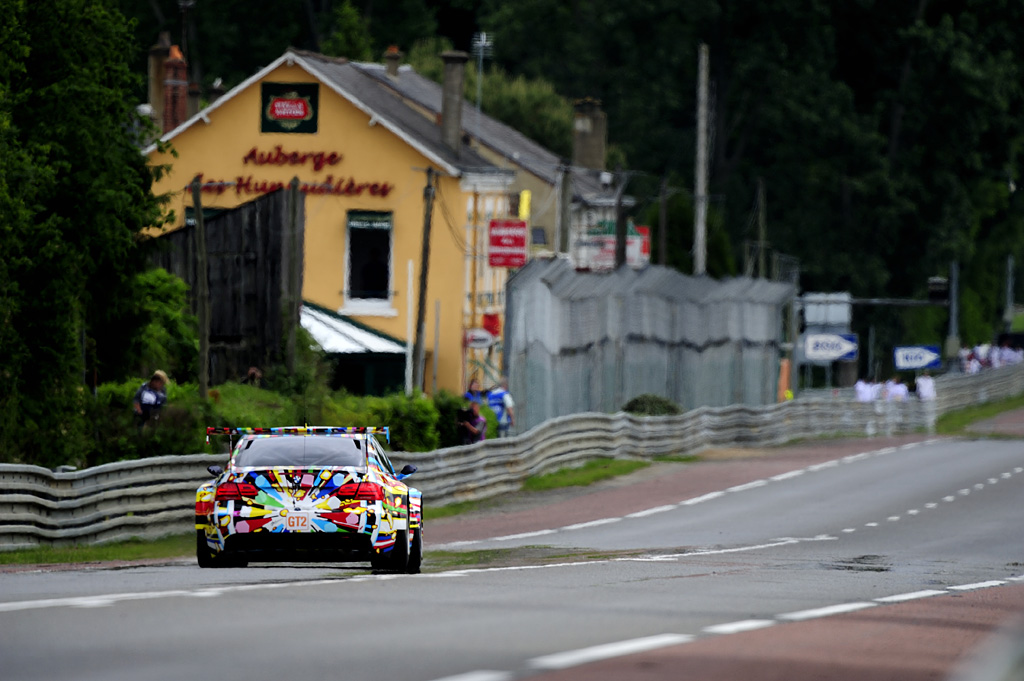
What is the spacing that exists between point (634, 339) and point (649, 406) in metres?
1.53

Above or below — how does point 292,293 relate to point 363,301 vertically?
above

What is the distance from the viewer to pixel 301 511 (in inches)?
647

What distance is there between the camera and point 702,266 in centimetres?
5038

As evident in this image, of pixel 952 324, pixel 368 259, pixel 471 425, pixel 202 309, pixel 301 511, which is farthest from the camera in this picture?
pixel 952 324

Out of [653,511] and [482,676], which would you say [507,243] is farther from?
[482,676]

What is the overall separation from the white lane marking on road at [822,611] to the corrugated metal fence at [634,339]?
21.1 metres

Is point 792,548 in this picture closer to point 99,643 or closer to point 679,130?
point 99,643

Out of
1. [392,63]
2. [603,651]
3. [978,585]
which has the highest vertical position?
[392,63]

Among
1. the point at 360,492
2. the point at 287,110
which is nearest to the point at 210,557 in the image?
the point at 360,492

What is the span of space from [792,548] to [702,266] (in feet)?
96.2

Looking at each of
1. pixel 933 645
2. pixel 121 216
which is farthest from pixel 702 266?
pixel 933 645

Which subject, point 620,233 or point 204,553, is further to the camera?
point 620,233

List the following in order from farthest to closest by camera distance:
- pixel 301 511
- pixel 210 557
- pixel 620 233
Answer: pixel 620 233 < pixel 210 557 < pixel 301 511

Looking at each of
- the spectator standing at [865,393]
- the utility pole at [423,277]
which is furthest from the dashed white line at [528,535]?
the spectator standing at [865,393]
